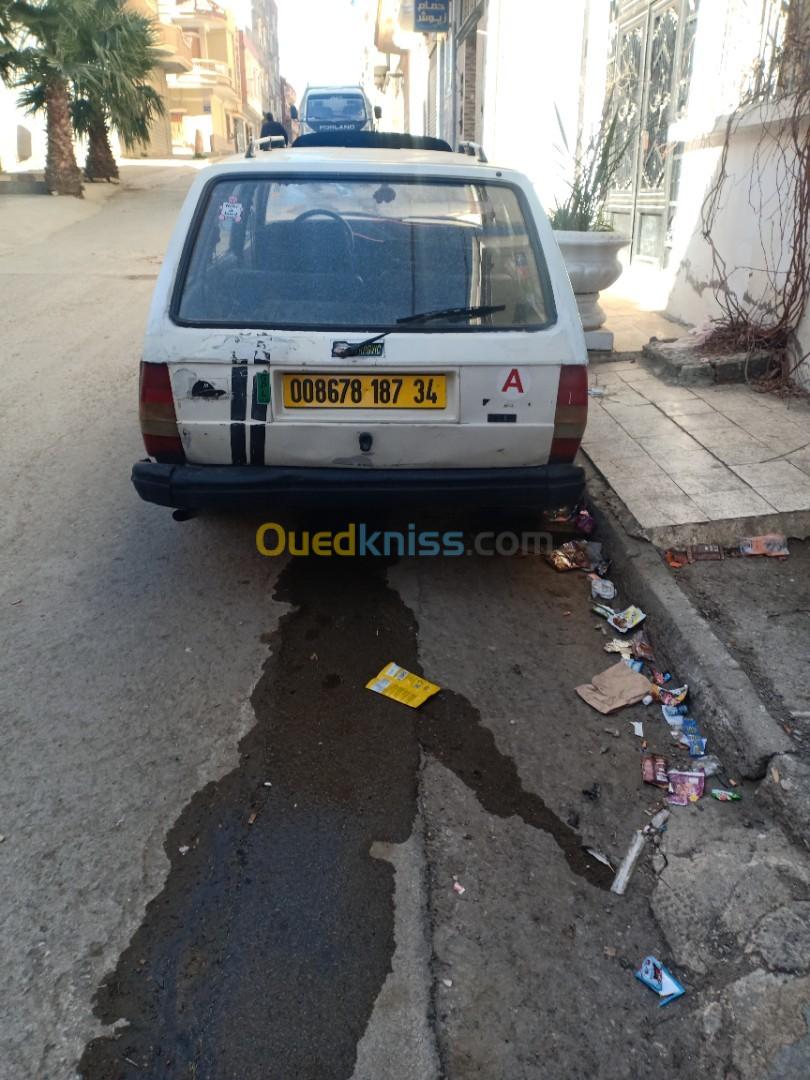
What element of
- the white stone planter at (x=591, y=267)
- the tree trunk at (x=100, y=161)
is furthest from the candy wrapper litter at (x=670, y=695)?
the tree trunk at (x=100, y=161)

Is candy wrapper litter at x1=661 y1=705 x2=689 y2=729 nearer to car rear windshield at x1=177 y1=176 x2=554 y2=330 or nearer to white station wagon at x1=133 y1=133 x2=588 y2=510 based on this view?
white station wagon at x1=133 y1=133 x2=588 y2=510

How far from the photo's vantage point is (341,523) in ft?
14.7

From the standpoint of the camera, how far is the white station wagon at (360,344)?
3311 millimetres

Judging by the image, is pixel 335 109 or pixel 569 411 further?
pixel 335 109

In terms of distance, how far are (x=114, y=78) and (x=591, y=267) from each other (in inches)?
648

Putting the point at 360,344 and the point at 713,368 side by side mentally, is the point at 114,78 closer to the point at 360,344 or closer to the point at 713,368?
the point at 713,368

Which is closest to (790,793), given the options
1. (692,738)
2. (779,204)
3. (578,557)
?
(692,738)

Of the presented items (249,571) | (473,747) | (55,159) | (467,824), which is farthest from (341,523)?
(55,159)

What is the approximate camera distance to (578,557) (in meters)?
4.25

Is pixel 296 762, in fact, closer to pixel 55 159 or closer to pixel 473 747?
pixel 473 747

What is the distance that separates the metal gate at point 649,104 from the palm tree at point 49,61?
488 inches

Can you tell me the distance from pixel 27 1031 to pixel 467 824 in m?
1.25

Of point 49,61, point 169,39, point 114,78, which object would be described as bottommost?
point 114,78

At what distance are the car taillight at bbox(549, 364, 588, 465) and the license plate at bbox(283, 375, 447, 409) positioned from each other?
19.0 inches
